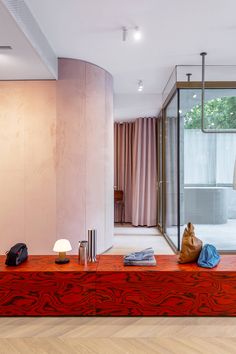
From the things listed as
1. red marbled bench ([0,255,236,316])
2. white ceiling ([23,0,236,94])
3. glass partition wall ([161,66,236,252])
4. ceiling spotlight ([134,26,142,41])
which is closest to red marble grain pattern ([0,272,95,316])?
red marbled bench ([0,255,236,316])

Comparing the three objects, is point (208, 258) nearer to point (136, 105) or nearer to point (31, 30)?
point (31, 30)

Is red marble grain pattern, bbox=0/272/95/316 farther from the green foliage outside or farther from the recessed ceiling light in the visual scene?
the green foliage outside

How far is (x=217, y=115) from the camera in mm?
4688

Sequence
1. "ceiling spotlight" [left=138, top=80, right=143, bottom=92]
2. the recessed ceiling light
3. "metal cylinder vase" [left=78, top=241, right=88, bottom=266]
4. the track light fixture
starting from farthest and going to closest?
1. "ceiling spotlight" [left=138, top=80, right=143, bottom=92]
2. the track light fixture
3. the recessed ceiling light
4. "metal cylinder vase" [left=78, top=241, right=88, bottom=266]

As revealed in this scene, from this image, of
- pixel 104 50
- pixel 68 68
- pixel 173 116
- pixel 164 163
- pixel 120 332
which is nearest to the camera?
pixel 120 332

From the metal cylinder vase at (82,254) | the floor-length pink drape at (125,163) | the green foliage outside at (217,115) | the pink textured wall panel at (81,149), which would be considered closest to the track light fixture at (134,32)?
the pink textured wall panel at (81,149)

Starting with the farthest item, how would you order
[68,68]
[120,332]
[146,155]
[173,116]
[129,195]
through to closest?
1. [129,195]
2. [146,155]
3. [173,116]
4. [68,68]
5. [120,332]

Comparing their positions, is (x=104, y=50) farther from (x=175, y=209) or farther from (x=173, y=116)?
(x=175, y=209)

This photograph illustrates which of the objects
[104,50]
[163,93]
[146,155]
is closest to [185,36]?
[104,50]

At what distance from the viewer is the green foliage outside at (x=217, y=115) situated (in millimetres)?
4644

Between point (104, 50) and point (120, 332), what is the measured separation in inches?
127

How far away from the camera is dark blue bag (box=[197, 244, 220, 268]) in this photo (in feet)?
9.19

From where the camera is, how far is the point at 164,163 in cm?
616

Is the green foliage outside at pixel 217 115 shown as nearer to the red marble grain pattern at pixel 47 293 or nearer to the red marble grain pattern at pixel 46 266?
the red marble grain pattern at pixel 46 266
